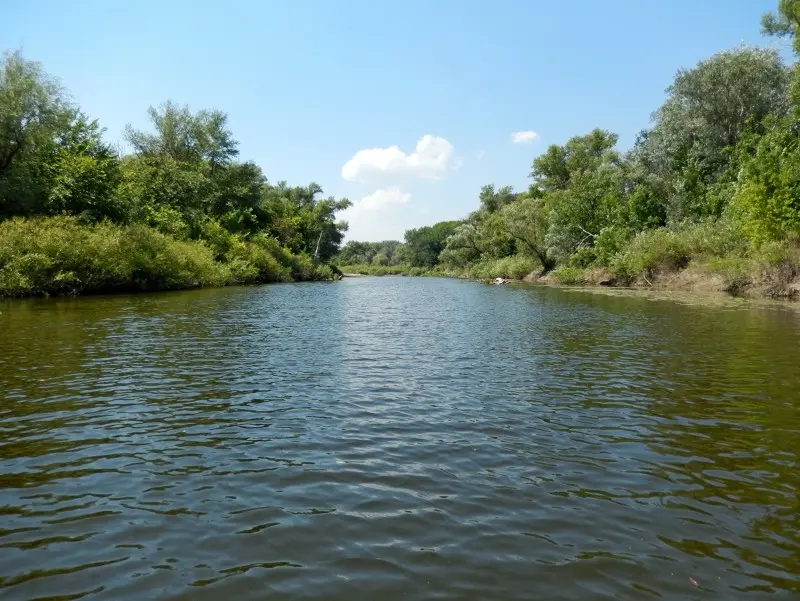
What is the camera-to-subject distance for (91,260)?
124 feet

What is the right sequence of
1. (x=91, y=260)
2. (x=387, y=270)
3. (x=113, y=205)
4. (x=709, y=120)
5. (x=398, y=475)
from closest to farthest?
(x=398, y=475) → (x=91, y=260) → (x=113, y=205) → (x=709, y=120) → (x=387, y=270)

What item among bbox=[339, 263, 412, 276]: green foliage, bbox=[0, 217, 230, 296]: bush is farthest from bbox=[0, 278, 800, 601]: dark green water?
bbox=[339, 263, 412, 276]: green foliage

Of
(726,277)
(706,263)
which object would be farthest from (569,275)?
(726,277)

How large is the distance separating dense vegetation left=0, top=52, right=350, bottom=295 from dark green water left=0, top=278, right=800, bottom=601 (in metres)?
23.4

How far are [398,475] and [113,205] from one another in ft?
157

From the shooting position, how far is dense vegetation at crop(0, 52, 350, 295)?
3662cm

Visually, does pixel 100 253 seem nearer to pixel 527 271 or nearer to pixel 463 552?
pixel 463 552

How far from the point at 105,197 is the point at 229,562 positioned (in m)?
49.1

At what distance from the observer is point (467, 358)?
1608cm

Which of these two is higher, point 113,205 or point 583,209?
point 583,209

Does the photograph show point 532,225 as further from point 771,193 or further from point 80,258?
point 80,258

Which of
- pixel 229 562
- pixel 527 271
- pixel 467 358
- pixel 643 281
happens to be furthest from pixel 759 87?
pixel 229 562

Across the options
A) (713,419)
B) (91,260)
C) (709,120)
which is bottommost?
(713,419)

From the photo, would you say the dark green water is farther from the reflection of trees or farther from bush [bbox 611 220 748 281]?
bush [bbox 611 220 748 281]
